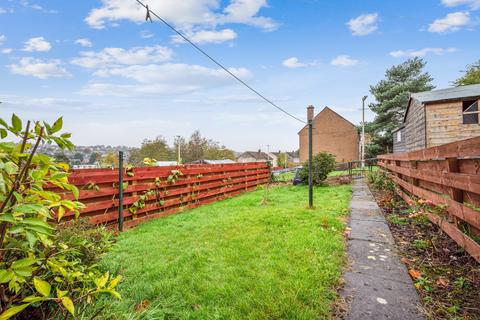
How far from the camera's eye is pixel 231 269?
8.91 feet

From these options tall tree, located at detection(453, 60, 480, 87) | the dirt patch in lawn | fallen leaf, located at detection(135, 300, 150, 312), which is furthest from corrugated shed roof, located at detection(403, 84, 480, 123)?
tall tree, located at detection(453, 60, 480, 87)

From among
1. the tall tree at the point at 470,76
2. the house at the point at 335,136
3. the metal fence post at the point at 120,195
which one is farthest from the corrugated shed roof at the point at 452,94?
the tall tree at the point at 470,76

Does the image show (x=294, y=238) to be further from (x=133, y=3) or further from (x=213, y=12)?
(x=213, y=12)

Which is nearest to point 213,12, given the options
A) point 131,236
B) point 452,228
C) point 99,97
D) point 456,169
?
point 131,236

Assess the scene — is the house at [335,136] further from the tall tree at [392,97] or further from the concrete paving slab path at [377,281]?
the concrete paving slab path at [377,281]

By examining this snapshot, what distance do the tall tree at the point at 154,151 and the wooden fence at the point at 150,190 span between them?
1821 inches

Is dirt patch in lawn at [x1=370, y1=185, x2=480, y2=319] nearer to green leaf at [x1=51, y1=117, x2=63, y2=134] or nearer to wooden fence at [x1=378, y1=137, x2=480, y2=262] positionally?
wooden fence at [x1=378, y1=137, x2=480, y2=262]

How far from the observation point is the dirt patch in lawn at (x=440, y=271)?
1877 mm

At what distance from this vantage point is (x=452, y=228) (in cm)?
283

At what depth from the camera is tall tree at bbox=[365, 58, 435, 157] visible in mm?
27172

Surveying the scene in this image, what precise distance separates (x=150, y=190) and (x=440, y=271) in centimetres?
525

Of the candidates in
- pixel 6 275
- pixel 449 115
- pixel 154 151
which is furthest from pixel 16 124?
pixel 154 151

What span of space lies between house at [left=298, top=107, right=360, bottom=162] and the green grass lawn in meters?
29.6

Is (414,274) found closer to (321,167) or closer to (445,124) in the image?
(321,167)
